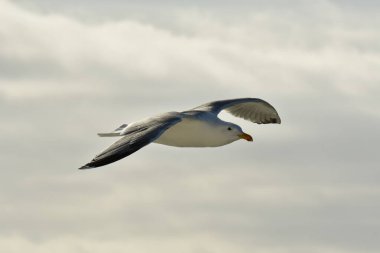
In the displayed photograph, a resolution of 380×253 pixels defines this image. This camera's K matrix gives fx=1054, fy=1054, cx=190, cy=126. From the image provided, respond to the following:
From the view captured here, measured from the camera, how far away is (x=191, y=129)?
25031 millimetres

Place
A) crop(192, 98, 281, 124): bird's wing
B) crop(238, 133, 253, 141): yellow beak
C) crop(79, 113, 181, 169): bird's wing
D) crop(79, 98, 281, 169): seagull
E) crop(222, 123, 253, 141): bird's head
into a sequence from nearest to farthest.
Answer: crop(79, 113, 181, 169): bird's wing, crop(79, 98, 281, 169): seagull, crop(222, 123, 253, 141): bird's head, crop(238, 133, 253, 141): yellow beak, crop(192, 98, 281, 124): bird's wing

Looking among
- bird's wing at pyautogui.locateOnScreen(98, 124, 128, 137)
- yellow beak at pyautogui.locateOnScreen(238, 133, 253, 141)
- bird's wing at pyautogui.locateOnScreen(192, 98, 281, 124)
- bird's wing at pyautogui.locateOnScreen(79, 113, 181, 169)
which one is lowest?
bird's wing at pyautogui.locateOnScreen(79, 113, 181, 169)

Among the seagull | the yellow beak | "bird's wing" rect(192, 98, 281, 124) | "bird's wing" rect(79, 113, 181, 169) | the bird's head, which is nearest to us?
"bird's wing" rect(79, 113, 181, 169)

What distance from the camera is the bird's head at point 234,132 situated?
1005 inches

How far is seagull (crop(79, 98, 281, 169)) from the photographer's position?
2094cm

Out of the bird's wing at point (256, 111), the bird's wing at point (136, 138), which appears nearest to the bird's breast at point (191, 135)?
the bird's wing at point (136, 138)

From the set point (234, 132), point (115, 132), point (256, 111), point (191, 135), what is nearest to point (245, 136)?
point (234, 132)

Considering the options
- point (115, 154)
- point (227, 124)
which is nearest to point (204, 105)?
point (227, 124)

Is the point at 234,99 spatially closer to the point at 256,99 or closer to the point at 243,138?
the point at 256,99

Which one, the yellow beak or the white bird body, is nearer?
the white bird body

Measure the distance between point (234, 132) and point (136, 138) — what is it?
15.3ft

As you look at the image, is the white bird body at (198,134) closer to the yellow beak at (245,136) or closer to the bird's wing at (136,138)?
the yellow beak at (245,136)

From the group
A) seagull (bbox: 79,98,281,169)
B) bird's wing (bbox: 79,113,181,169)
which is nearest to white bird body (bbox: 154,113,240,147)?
seagull (bbox: 79,98,281,169)

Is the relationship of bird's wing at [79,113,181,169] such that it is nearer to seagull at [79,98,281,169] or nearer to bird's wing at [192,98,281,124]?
seagull at [79,98,281,169]
